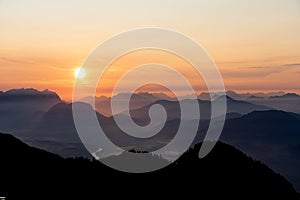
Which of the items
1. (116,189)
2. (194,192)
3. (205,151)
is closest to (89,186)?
(116,189)

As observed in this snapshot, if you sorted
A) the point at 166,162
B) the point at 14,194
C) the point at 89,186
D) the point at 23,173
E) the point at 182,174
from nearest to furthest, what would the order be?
→ the point at 14,194 → the point at 89,186 → the point at 23,173 → the point at 182,174 → the point at 166,162

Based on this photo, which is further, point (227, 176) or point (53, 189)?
point (227, 176)

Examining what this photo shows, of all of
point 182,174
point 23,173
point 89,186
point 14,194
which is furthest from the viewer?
point 182,174

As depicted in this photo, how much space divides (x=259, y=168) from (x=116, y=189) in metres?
35.5

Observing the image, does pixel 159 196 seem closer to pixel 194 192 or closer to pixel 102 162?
Result: pixel 194 192

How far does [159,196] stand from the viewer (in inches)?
3273

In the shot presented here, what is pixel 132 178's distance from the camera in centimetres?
8856

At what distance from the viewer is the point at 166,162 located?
337 ft

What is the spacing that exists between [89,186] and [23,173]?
14.0 metres

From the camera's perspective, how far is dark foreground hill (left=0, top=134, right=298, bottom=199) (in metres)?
80.6

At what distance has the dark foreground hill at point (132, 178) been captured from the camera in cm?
8062

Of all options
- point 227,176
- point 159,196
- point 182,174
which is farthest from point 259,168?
point 159,196

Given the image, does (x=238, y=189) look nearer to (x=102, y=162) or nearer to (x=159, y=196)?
(x=159, y=196)

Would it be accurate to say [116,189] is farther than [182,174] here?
No
